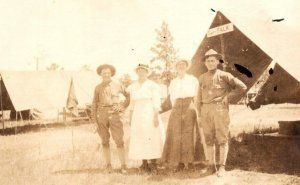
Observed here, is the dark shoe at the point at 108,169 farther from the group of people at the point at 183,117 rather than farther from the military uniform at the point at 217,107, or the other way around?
the military uniform at the point at 217,107

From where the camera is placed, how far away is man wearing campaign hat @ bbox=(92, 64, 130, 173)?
235 inches

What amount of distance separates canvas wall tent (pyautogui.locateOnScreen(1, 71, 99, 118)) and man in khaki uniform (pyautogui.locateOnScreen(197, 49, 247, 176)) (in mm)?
9567

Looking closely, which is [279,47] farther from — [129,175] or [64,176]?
[64,176]

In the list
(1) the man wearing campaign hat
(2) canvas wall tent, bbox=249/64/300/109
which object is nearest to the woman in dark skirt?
(1) the man wearing campaign hat

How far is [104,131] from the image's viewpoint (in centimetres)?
602

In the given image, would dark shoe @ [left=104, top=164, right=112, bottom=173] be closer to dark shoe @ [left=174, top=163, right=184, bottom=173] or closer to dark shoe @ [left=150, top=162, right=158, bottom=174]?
dark shoe @ [left=150, top=162, right=158, bottom=174]

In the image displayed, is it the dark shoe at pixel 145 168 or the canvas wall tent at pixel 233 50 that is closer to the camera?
the dark shoe at pixel 145 168

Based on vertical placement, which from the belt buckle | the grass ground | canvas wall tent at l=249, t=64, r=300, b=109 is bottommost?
the grass ground

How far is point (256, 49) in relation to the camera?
7336mm

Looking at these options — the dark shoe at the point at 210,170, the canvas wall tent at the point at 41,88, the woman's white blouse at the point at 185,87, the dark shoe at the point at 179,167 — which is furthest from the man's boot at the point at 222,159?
the canvas wall tent at the point at 41,88

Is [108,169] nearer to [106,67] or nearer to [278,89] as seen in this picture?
[106,67]

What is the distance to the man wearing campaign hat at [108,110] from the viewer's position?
5957mm

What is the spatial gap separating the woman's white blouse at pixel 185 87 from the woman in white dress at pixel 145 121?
0.96 feet

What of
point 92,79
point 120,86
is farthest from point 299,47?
point 92,79
